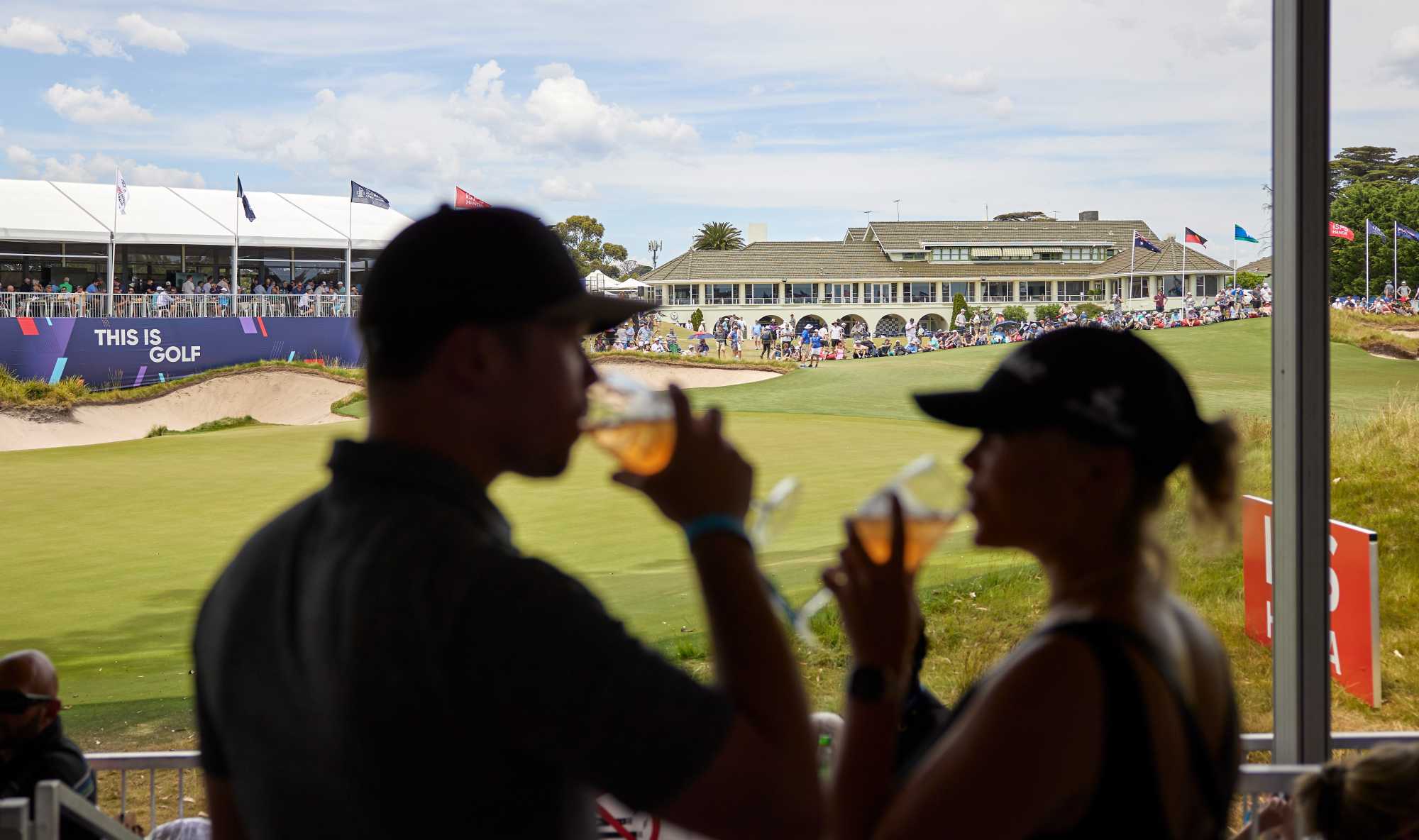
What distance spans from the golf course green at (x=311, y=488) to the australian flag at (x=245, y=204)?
9.68ft

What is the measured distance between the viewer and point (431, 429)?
65 centimetres

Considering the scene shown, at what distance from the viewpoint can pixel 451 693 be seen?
1.85 feet

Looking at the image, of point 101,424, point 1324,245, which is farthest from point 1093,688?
point 101,424

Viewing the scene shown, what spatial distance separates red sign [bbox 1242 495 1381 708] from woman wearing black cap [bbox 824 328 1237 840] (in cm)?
170

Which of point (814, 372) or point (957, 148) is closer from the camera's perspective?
point (957, 148)

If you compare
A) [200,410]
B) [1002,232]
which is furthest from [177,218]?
[1002,232]

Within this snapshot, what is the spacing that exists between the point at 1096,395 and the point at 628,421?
31cm

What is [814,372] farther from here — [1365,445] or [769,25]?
[769,25]

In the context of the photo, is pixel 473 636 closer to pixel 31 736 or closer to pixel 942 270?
pixel 31 736

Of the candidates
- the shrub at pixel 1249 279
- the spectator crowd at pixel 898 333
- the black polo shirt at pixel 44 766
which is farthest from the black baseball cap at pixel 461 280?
the shrub at pixel 1249 279

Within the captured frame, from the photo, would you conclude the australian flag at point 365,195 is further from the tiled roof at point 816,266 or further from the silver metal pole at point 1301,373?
the silver metal pole at point 1301,373

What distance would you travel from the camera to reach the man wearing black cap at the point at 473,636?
56 centimetres

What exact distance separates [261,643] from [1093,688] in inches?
17.7

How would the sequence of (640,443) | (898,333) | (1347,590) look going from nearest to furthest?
(640,443)
(1347,590)
(898,333)
